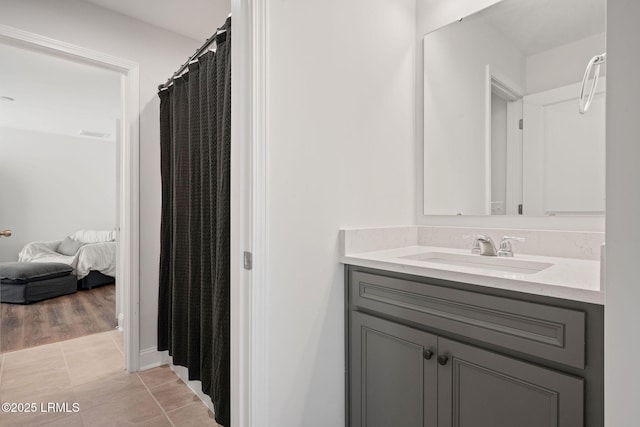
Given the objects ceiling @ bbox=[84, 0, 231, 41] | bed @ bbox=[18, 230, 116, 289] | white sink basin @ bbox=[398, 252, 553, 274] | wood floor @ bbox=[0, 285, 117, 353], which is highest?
ceiling @ bbox=[84, 0, 231, 41]

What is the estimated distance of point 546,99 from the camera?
1.44m

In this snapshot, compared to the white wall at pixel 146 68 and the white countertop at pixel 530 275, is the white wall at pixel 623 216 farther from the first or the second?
the white wall at pixel 146 68

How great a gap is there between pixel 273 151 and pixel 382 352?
86 centimetres

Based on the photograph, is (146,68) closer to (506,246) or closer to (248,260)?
(248,260)

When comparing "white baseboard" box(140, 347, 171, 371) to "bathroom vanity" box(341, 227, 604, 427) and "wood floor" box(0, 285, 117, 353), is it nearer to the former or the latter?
"wood floor" box(0, 285, 117, 353)

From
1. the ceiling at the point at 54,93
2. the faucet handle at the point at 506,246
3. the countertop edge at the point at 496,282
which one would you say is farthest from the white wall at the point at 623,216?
the ceiling at the point at 54,93

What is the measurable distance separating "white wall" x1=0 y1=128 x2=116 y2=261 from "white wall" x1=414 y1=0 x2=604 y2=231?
6.57m

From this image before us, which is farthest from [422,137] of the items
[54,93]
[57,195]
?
[57,195]

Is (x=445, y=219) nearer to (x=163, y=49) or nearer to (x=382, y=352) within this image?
(x=382, y=352)

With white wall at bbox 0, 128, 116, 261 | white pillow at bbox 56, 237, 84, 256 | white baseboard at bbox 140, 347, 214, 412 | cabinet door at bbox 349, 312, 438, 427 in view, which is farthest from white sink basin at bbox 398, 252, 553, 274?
white wall at bbox 0, 128, 116, 261

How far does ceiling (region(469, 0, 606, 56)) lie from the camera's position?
4.34ft

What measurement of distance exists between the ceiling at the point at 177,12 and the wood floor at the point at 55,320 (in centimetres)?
265

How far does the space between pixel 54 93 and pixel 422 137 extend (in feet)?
14.2

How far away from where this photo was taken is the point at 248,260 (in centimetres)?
115
